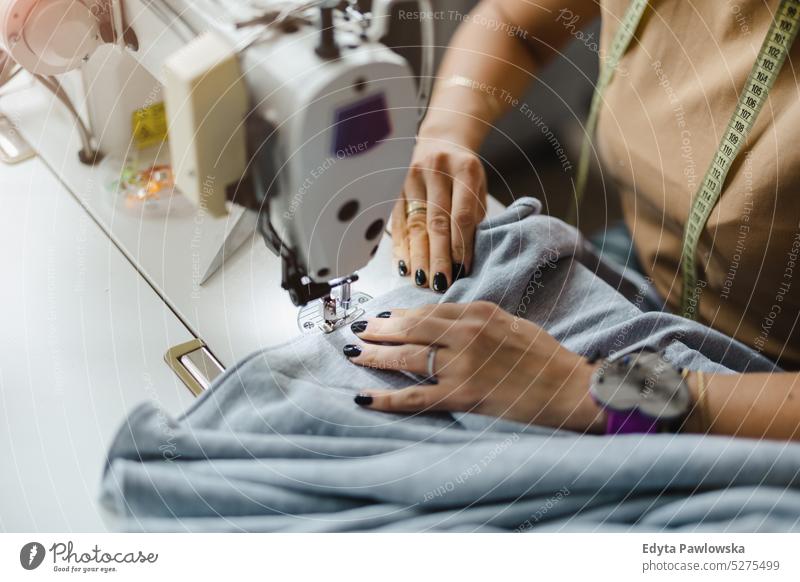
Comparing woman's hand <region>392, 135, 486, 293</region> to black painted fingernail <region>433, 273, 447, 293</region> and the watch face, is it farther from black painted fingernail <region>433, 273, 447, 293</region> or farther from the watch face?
the watch face

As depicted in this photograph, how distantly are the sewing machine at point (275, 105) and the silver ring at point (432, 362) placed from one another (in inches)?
2.3

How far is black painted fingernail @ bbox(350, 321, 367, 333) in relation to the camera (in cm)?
56

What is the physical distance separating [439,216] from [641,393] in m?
0.18

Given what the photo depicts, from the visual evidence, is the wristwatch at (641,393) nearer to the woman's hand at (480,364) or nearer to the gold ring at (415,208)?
the woman's hand at (480,364)

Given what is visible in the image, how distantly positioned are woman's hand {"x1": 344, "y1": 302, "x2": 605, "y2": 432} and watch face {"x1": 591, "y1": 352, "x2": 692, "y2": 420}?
0.04 feet

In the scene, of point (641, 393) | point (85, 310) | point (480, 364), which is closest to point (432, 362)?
point (480, 364)

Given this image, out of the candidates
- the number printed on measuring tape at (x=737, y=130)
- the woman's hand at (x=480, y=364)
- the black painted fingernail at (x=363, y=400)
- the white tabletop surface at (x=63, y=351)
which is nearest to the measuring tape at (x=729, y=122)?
the number printed on measuring tape at (x=737, y=130)

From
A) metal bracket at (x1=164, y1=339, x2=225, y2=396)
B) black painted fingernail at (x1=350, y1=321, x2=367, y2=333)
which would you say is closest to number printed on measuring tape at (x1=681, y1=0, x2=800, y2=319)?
black painted fingernail at (x1=350, y1=321, x2=367, y2=333)

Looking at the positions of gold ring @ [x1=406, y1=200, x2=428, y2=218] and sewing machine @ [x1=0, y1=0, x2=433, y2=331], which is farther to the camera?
gold ring @ [x1=406, y1=200, x2=428, y2=218]

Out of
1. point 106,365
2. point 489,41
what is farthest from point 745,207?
point 106,365

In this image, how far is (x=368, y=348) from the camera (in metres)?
0.56

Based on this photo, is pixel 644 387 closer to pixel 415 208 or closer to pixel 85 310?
pixel 415 208

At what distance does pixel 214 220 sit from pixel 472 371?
0.20 metres
